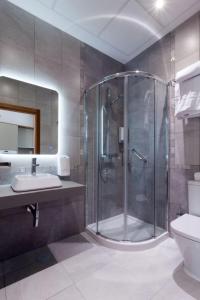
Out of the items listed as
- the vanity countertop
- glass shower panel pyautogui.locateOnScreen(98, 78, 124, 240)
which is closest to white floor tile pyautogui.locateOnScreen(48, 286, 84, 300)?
the vanity countertop

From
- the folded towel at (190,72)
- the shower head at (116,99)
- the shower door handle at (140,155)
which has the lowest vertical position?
the shower door handle at (140,155)

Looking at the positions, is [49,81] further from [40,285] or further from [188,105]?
[40,285]

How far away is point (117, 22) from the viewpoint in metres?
2.01

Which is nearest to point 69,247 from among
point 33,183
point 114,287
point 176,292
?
point 114,287

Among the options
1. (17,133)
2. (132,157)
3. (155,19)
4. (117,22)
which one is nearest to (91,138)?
(132,157)

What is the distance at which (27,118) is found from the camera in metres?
1.89

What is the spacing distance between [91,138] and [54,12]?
1.47m

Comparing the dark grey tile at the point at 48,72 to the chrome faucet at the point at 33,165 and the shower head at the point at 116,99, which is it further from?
the chrome faucet at the point at 33,165

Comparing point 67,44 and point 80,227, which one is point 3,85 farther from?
point 80,227

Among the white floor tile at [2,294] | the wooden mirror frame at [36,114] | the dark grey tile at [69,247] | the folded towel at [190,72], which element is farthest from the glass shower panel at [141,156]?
the white floor tile at [2,294]

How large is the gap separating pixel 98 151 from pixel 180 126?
1056 millimetres

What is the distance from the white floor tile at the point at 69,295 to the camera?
123 cm

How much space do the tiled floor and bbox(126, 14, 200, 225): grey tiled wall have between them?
0.64 metres

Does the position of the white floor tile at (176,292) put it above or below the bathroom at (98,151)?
below
